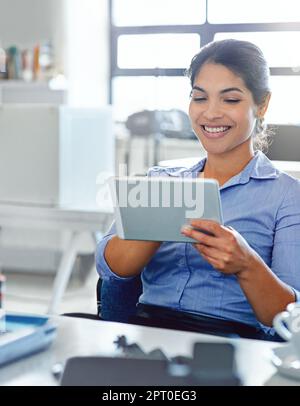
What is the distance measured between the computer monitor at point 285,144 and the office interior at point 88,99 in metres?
1.61

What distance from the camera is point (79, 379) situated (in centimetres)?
81

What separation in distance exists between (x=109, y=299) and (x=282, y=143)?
0.82 m

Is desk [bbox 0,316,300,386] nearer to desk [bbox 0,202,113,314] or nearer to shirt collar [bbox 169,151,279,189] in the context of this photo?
shirt collar [bbox 169,151,279,189]

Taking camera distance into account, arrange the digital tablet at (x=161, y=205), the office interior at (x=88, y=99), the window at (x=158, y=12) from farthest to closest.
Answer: the window at (x=158, y=12) → the office interior at (x=88, y=99) → the digital tablet at (x=161, y=205)

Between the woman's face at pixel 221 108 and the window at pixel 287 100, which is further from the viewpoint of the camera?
Result: the window at pixel 287 100

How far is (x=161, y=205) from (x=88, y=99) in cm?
444

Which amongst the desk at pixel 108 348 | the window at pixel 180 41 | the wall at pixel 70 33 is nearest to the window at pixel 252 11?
the window at pixel 180 41

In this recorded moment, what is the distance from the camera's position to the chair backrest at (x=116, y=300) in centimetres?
151

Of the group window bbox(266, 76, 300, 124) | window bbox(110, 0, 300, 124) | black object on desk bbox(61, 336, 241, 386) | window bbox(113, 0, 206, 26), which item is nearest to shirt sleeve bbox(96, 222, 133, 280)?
black object on desk bbox(61, 336, 241, 386)

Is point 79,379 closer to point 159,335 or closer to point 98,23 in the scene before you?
point 159,335

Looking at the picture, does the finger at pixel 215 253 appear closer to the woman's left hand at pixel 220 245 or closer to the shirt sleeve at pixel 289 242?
the woman's left hand at pixel 220 245

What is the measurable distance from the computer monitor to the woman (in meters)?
0.55

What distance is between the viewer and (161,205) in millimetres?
1119

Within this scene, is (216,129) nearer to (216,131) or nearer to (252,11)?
(216,131)
